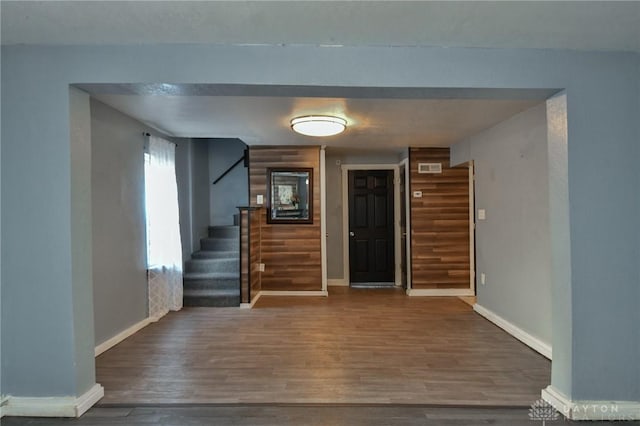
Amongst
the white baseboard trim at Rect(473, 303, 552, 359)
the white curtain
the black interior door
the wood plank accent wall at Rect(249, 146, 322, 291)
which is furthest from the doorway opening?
the white curtain

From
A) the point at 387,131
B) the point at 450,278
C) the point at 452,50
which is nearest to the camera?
the point at 452,50

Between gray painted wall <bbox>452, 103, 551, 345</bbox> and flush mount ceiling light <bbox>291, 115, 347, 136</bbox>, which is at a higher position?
flush mount ceiling light <bbox>291, 115, 347, 136</bbox>

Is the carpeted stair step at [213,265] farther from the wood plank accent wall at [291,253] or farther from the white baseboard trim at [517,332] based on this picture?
the white baseboard trim at [517,332]

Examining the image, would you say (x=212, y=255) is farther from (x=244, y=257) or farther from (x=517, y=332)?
(x=517, y=332)

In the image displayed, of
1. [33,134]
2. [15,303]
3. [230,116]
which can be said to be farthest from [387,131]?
[15,303]

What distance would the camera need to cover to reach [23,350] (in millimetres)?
2133

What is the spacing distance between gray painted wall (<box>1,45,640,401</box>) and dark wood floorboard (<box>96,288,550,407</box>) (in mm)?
532

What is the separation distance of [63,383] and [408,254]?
449cm

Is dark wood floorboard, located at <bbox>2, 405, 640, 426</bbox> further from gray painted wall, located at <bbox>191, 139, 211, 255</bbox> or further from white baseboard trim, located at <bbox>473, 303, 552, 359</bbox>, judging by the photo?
gray painted wall, located at <bbox>191, 139, 211, 255</bbox>

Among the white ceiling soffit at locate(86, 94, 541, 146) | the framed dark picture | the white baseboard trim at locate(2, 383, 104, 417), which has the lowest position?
the white baseboard trim at locate(2, 383, 104, 417)

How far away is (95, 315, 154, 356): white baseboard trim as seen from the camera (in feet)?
10.4

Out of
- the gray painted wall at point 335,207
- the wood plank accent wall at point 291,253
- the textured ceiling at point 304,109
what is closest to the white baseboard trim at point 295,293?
the wood plank accent wall at point 291,253

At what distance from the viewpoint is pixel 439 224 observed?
539cm

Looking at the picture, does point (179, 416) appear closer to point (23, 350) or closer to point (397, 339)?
point (23, 350)
